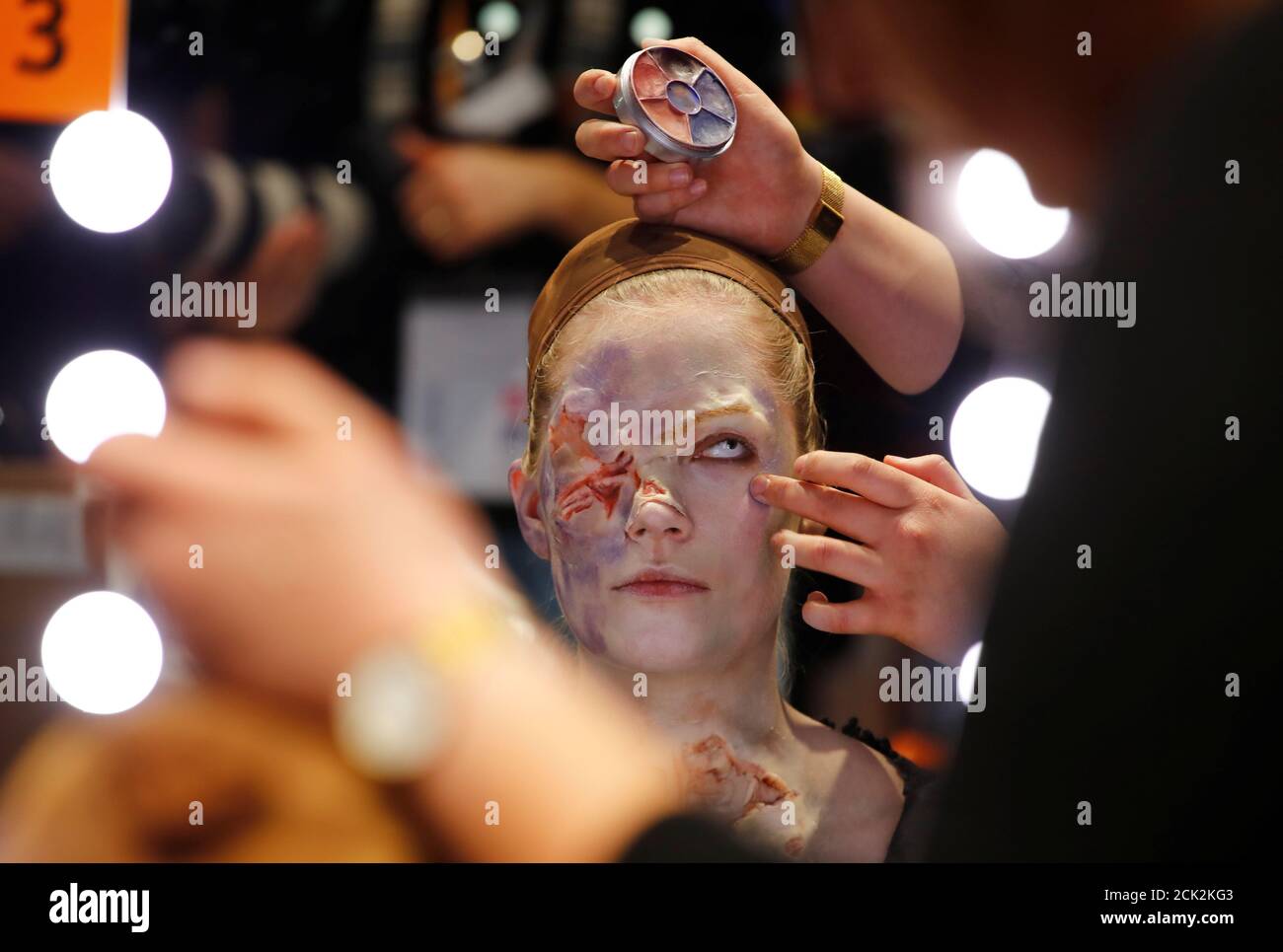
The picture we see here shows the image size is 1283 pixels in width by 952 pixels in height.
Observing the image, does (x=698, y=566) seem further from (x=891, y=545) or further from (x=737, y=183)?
(x=737, y=183)

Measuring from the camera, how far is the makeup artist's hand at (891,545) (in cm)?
120

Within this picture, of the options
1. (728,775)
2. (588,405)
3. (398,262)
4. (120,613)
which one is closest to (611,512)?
(588,405)

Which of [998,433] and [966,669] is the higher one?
[998,433]

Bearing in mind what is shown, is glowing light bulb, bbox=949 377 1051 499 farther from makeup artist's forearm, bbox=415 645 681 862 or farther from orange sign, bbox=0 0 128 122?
orange sign, bbox=0 0 128 122

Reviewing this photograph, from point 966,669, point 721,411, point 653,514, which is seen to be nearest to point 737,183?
point 721,411

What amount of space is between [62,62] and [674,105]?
0.68 metres

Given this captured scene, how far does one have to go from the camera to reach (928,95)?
719mm

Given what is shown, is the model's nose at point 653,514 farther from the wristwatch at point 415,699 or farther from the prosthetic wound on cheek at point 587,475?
the wristwatch at point 415,699

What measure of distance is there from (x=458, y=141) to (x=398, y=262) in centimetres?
14

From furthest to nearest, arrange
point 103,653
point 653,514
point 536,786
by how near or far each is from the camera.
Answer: point 103,653 → point 653,514 → point 536,786

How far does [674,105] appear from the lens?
1.18 m

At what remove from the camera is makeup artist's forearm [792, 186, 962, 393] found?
1.22 metres

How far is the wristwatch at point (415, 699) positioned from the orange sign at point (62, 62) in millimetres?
700

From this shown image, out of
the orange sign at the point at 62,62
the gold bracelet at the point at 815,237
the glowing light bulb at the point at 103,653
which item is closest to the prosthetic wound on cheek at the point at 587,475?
the gold bracelet at the point at 815,237
